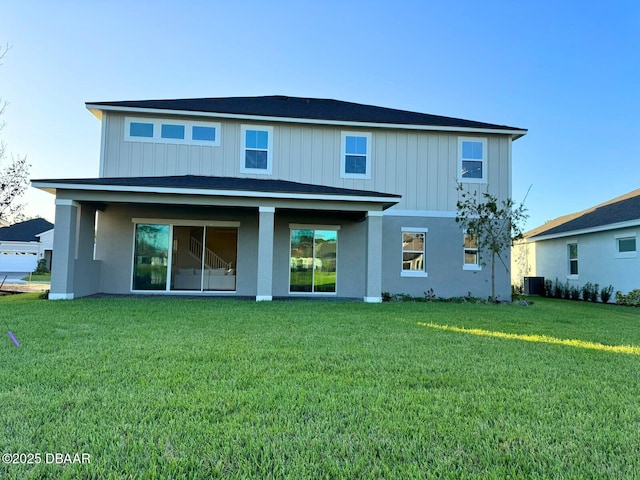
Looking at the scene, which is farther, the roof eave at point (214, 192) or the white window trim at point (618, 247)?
the white window trim at point (618, 247)

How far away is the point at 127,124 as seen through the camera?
1327 cm

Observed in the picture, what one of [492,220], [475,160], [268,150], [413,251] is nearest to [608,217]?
[492,220]

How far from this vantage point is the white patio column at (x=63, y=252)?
10688mm

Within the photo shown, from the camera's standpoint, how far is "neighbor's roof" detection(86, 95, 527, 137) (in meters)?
13.2

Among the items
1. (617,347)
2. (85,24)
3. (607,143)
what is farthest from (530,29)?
(85,24)

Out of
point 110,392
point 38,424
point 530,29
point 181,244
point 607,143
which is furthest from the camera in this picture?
point 607,143

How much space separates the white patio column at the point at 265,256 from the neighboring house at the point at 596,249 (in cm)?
1265

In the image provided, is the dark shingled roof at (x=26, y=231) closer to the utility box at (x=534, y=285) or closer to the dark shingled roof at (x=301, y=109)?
the dark shingled roof at (x=301, y=109)

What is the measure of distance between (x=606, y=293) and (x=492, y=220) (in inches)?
240

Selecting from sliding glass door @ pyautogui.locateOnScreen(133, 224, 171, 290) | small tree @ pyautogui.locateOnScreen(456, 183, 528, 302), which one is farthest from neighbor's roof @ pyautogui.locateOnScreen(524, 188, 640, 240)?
sliding glass door @ pyautogui.locateOnScreen(133, 224, 171, 290)

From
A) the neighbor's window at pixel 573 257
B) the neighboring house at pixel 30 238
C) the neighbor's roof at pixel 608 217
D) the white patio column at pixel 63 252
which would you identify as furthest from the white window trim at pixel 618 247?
the neighboring house at pixel 30 238

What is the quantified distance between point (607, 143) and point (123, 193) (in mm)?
24703

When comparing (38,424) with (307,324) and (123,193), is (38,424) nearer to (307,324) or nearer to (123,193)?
(307,324)

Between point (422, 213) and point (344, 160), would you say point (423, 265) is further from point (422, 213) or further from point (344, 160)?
point (344, 160)
